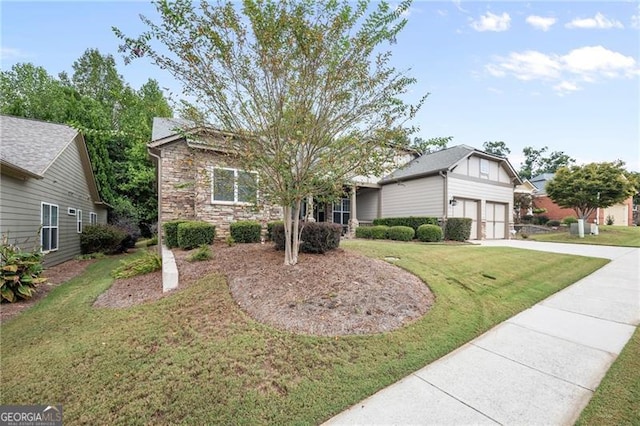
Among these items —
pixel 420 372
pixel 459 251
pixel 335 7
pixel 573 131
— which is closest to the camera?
pixel 420 372

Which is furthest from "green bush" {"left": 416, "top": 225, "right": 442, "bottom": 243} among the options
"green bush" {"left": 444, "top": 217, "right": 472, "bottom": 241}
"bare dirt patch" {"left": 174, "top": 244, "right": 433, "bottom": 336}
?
"bare dirt patch" {"left": 174, "top": 244, "right": 433, "bottom": 336}

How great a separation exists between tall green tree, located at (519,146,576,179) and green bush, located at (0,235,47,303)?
183ft

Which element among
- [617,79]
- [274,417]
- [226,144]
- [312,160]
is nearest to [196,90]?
[226,144]

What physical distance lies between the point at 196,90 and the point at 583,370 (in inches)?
271

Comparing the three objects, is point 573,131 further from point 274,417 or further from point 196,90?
point 274,417

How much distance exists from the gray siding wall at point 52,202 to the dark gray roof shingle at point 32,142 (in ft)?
1.34

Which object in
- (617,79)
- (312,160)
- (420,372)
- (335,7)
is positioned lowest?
(420,372)

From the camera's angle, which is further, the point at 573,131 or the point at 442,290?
the point at 573,131

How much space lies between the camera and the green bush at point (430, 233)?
13.3m

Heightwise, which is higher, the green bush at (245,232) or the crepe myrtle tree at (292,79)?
the crepe myrtle tree at (292,79)

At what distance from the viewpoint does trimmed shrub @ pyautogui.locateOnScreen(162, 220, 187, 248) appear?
9.59m

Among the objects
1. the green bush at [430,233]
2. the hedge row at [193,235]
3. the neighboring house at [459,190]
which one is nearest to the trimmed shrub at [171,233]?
the hedge row at [193,235]

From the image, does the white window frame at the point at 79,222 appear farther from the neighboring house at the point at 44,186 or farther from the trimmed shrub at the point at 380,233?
the trimmed shrub at the point at 380,233

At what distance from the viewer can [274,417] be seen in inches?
93.9
